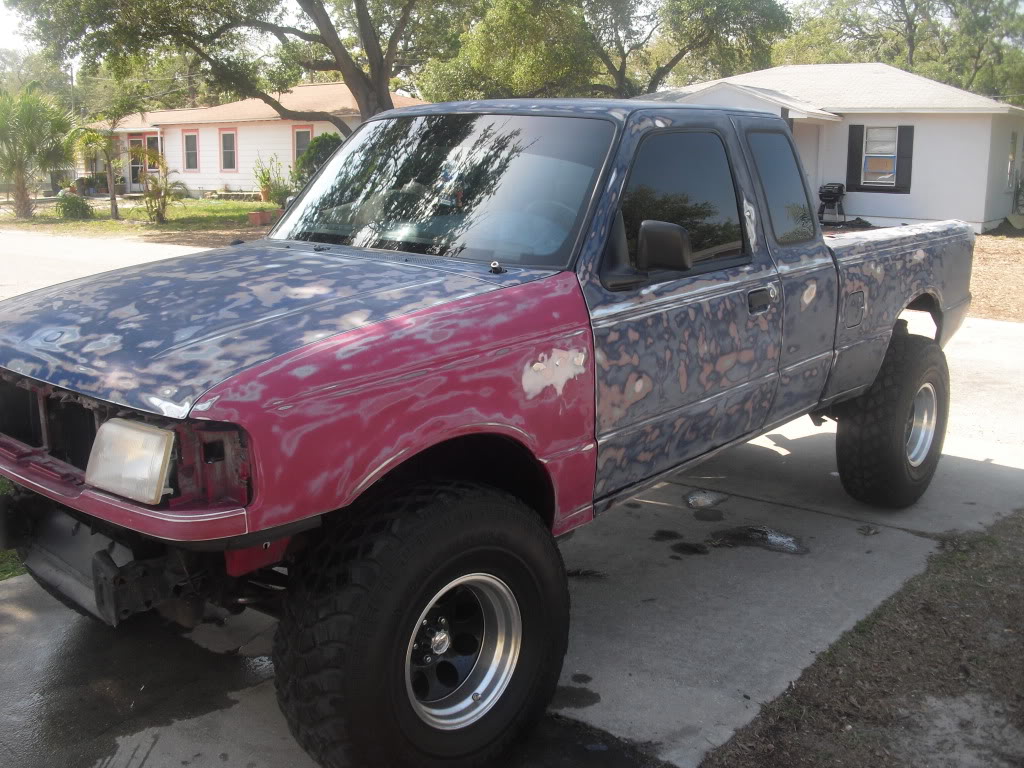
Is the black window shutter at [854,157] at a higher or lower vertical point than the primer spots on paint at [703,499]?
higher

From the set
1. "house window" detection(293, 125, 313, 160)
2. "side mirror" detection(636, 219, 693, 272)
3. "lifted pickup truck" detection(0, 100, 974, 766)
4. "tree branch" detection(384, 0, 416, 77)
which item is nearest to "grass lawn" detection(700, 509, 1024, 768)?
"lifted pickup truck" detection(0, 100, 974, 766)

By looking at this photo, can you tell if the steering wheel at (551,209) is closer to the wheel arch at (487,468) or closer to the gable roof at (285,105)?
the wheel arch at (487,468)

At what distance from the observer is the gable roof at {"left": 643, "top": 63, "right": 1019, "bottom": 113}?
22422mm

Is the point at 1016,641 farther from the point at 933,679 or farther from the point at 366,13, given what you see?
the point at 366,13

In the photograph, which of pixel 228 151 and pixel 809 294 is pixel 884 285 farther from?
pixel 228 151

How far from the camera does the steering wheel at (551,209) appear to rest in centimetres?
365

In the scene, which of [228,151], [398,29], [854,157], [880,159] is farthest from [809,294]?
[228,151]

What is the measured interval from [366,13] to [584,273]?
24.3 meters

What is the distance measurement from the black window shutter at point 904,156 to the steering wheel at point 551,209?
71.5 ft

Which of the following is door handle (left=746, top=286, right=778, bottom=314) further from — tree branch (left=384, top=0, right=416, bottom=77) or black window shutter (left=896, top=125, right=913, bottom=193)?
tree branch (left=384, top=0, right=416, bottom=77)

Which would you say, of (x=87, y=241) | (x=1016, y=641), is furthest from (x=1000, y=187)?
(x=1016, y=641)

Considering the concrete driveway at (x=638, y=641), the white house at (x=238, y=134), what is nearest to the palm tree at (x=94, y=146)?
the white house at (x=238, y=134)

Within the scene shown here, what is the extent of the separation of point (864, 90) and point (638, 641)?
75.9ft

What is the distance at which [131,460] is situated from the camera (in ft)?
8.59
